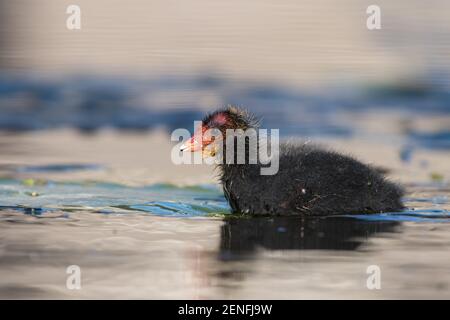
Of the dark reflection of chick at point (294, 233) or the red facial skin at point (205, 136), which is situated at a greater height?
the red facial skin at point (205, 136)

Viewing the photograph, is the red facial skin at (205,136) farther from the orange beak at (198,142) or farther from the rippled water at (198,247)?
the rippled water at (198,247)

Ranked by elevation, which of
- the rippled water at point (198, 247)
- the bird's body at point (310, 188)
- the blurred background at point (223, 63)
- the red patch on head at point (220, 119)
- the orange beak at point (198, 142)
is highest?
the blurred background at point (223, 63)

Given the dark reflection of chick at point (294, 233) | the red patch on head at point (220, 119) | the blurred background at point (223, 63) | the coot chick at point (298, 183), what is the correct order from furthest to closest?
the blurred background at point (223, 63), the red patch on head at point (220, 119), the coot chick at point (298, 183), the dark reflection of chick at point (294, 233)

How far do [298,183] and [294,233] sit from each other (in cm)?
95

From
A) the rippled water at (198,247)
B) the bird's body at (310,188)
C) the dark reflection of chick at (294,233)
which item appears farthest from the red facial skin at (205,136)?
the dark reflection of chick at (294,233)

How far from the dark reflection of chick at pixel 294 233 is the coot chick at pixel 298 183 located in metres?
0.18

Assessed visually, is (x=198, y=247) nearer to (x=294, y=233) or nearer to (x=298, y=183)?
(x=294, y=233)

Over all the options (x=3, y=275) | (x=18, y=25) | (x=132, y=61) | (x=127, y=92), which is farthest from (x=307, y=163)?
(x=18, y=25)

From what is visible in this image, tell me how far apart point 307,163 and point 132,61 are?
27.5 ft

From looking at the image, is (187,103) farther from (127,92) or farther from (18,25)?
(18,25)

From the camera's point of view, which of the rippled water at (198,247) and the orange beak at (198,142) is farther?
the orange beak at (198,142)

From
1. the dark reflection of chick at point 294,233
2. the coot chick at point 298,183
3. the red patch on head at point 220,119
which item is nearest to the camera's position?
the dark reflection of chick at point 294,233

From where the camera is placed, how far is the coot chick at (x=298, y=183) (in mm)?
10188

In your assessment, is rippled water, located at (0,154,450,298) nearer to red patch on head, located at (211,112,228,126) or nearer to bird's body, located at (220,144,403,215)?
bird's body, located at (220,144,403,215)
